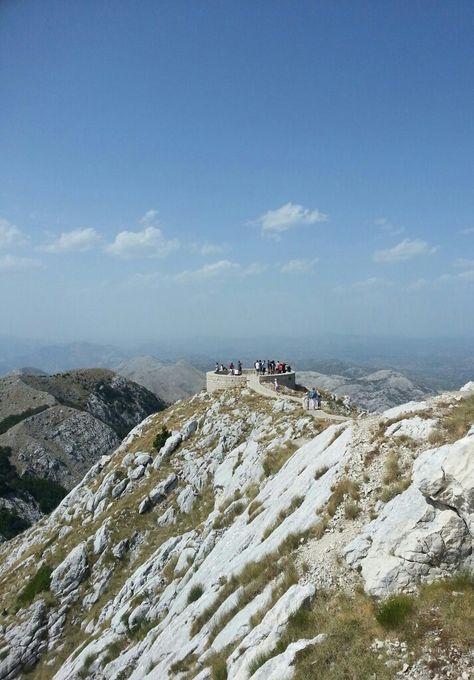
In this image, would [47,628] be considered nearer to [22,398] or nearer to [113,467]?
[113,467]

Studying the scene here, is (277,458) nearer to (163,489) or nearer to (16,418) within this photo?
(163,489)

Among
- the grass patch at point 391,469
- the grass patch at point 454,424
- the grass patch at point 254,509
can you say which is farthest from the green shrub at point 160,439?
the grass patch at point 454,424

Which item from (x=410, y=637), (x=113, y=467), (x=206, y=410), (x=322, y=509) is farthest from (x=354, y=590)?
(x=113, y=467)

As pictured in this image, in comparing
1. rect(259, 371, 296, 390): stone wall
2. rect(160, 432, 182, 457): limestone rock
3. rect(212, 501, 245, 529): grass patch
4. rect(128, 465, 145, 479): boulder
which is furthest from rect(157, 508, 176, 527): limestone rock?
rect(259, 371, 296, 390): stone wall

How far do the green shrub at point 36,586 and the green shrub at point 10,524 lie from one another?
205ft

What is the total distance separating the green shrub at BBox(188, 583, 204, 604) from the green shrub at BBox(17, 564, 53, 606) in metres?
19.9

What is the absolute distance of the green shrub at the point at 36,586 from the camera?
3488 cm

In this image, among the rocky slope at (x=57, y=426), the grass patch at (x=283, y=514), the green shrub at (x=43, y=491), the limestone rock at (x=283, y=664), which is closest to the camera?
the limestone rock at (x=283, y=664)

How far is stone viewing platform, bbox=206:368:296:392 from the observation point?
49719 millimetres

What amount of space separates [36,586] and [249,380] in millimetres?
27229

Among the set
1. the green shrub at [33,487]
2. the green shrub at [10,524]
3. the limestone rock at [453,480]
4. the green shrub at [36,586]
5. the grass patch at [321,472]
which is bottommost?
the green shrub at [10,524]

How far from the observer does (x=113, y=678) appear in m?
20.1

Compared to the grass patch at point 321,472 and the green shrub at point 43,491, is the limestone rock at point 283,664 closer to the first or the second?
the grass patch at point 321,472

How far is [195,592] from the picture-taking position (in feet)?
66.8
